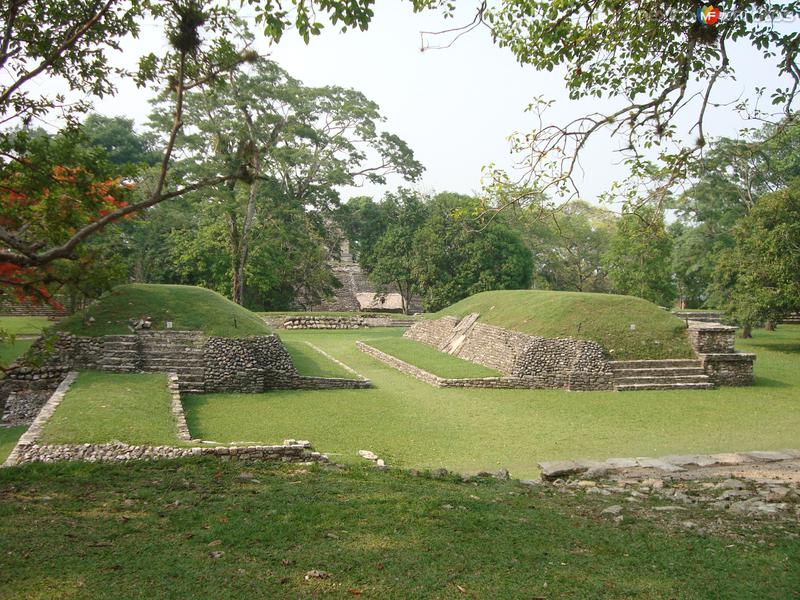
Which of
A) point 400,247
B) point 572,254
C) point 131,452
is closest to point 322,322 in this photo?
point 400,247

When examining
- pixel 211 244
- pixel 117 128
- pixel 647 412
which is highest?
pixel 117 128

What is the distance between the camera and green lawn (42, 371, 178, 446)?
834cm

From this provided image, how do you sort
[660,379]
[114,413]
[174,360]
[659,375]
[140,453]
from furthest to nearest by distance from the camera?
[659,375] < [660,379] < [174,360] < [114,413] < [140,453]

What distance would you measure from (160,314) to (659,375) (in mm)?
12933

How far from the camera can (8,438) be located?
33.0 feet

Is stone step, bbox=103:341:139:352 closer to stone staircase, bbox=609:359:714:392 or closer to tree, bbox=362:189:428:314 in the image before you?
stone staircase, bbox=609:359:714:392

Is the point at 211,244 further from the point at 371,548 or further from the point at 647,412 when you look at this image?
the point at 371,548

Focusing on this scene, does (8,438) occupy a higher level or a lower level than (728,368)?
lower

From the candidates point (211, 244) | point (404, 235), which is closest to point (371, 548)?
point (211, 244)

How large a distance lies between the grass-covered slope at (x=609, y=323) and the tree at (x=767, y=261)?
5.77m

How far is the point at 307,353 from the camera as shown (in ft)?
67.4

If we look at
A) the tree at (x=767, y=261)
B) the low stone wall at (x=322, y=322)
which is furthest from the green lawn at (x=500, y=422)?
the low stone wall at (x=322, y=322)

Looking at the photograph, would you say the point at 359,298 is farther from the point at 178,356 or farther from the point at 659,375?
the point at 178,356

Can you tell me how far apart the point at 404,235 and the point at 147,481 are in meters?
30.7
